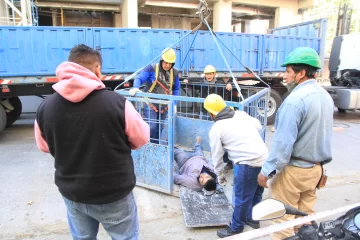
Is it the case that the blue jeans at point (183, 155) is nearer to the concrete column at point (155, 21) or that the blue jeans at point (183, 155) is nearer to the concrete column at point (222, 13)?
the concrete column at point (222, 13)

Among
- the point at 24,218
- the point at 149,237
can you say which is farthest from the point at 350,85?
the point at 24,218

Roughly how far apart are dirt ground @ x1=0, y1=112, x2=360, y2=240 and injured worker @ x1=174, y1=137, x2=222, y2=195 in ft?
0.83

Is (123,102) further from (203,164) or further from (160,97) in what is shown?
(203,164)

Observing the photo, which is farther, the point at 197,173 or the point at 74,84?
the point at 197,173

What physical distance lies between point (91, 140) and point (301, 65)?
1586 mm

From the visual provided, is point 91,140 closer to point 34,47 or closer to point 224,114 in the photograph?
point 224,114

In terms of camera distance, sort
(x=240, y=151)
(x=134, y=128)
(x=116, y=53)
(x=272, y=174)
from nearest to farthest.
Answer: (x=134, y=128), (x=272, y=174), (x=240, y=151), (x=116, y=53)

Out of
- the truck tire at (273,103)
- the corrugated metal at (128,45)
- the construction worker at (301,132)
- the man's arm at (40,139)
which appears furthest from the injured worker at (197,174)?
the truck tire at (273,103)

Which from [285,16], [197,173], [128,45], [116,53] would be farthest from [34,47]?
[285,16]

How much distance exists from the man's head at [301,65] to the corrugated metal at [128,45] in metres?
4.95

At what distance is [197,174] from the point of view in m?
3.79

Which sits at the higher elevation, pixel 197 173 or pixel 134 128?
pixel 134 128

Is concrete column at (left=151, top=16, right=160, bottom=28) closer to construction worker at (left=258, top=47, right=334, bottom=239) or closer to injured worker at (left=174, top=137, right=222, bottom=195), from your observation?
injured worker at (left=174, top=137, right=222, bottom=195)

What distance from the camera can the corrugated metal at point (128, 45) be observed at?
644 centimetres
